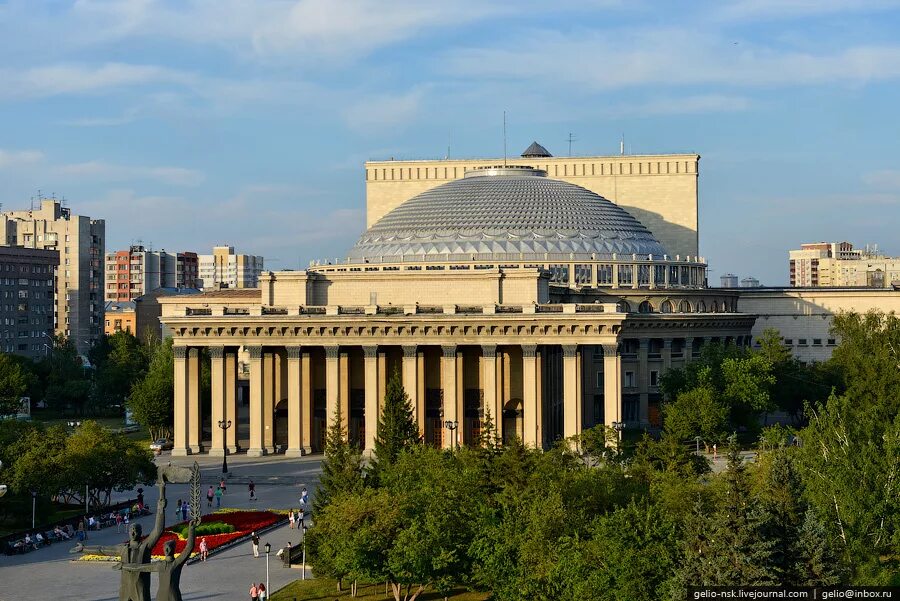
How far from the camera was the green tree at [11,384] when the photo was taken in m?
98.3

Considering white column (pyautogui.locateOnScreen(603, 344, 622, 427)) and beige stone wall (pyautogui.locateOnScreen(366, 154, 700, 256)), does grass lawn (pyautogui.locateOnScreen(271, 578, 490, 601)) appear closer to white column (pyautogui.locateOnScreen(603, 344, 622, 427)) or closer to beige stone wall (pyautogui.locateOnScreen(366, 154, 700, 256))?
white column (pyautogui.locateOnScreen(603, 344, 622, 427))

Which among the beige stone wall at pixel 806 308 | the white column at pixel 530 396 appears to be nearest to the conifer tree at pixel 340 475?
the white column at pixel 530 396

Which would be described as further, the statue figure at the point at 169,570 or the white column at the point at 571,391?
the white column at the point at 571,391

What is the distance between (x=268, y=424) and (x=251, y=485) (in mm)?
18521

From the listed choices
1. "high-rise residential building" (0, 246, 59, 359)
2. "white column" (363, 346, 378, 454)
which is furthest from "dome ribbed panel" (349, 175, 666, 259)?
"high-rise residential building" (0, 246, 59, 359)

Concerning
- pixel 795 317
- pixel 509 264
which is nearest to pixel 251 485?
pixel 509 264

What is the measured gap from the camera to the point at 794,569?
38.2 m

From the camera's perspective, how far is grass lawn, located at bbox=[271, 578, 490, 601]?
45.9 m

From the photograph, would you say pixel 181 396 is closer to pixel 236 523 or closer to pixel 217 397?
pixel 217 397

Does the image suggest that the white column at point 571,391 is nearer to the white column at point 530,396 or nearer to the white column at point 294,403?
the white column at point 530,396

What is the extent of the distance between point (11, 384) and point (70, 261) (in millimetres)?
68359

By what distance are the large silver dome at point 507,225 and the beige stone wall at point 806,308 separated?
950cm

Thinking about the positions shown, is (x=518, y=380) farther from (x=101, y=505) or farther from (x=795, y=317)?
(x=795, y=317)

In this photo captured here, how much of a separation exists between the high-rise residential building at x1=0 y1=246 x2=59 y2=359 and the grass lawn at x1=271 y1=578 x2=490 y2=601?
328ft
